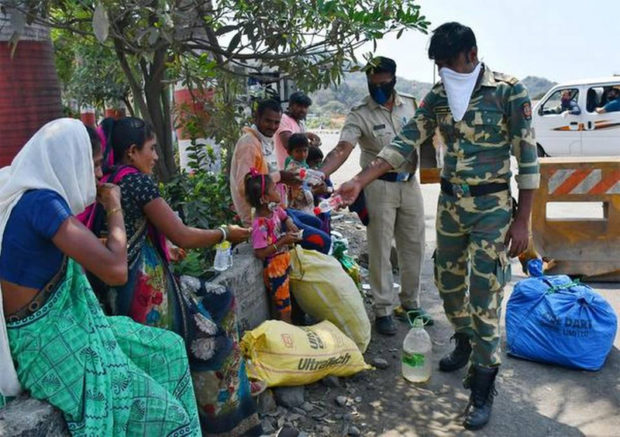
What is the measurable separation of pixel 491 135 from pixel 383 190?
3.89 ft

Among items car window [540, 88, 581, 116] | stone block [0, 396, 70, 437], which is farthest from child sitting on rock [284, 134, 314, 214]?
car window [540, 88, 581, 116]

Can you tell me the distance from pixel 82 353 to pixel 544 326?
2.92 m

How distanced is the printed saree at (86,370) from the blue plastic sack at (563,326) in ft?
8.22

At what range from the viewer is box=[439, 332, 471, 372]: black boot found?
3854 millimetres

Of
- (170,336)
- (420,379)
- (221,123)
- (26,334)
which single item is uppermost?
(221,123)

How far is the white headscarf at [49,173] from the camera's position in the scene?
2.00 m

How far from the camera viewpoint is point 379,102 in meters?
4.39

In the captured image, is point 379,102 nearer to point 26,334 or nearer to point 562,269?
point 562,269

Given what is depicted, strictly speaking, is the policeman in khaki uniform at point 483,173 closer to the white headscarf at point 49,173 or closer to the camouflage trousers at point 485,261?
the camouflage trousers at point 485,261

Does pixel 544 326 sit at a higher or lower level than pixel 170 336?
Answer: lower

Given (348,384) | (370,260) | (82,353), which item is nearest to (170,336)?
(82,353)

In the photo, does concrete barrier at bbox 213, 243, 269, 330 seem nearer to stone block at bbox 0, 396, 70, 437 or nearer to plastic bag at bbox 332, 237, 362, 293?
plastic bag at bbox 332, 237, 362, 293

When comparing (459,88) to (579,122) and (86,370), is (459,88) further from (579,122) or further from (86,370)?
(579,122)

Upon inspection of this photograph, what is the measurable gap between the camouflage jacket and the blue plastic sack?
3.45ft
